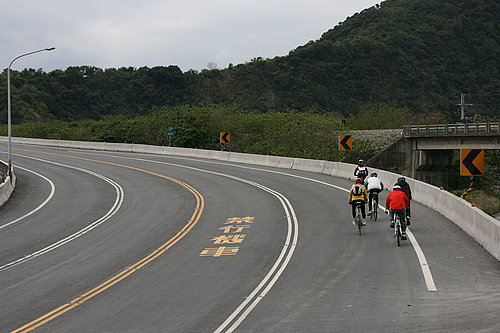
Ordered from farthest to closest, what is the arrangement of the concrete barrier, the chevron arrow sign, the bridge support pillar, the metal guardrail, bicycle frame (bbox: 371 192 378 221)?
the bridge support pillar, the metal guardrail, bicycle frame (bbox: 371 192 378 221), the chevron arrow sign, the concrete barrier

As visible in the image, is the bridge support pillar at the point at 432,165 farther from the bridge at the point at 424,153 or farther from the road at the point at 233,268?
the road at the point at 233,268

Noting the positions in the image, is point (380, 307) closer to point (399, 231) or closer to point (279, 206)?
point (399, 231)

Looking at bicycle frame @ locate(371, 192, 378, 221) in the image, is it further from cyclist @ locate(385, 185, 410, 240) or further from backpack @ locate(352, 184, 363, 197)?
cyclist @ locate(385, 185, 410, 240)

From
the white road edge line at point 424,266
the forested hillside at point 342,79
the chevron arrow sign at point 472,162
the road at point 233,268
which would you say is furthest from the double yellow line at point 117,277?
the forested hillside at point 342,79

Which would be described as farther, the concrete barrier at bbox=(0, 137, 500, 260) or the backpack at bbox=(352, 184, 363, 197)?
the backpack at bbox=(352, 184, 363, 197)

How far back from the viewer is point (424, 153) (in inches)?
2726

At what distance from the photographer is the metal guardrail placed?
192 ft

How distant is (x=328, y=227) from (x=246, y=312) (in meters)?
10.2

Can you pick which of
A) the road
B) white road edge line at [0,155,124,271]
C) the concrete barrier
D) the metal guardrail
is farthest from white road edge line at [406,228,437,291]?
the metal guardrail

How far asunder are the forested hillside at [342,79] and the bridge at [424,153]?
79106mm

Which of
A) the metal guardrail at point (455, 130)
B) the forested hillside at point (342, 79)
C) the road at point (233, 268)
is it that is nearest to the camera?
the road at point (233, 268)

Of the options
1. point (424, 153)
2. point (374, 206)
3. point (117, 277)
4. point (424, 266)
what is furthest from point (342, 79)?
point (117, 277)

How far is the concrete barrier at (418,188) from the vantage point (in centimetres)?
1731

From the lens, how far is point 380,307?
1173 centimetres
